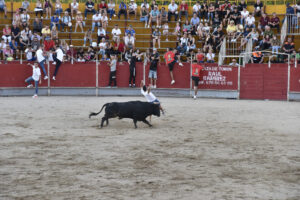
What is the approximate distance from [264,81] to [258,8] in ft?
21.2

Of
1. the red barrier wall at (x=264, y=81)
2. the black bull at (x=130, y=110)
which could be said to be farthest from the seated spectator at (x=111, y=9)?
the black bull at (x=130, y=110)

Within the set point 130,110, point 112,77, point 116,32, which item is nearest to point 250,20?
point 116,32

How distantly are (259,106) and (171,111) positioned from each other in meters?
4.20

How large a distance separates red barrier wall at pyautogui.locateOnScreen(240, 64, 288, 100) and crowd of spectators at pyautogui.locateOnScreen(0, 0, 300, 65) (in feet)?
4.89

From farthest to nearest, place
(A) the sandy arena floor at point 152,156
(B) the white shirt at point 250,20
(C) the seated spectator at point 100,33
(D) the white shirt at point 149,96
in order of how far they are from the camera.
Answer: (C) the seated spectator at point 100,33
(B) the white shirt at point 250,20
(D) the white shirt at point 149,96
(A) the sandy arena floor at point 152,156

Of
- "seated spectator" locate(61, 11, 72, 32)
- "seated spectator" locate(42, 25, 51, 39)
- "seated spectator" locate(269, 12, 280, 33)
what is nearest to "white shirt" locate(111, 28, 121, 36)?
"seated spectator" locate(61, 11, 72, 32)

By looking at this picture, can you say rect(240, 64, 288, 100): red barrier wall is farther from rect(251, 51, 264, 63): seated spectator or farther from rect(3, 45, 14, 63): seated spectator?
rect(3, 45, 14, 63): seated spectator

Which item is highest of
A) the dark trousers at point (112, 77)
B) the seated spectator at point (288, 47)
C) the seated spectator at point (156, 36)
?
the seated spectator at point (156, 36)

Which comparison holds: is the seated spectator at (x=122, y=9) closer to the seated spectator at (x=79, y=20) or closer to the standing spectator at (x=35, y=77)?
the seated spectator at (x=79, y=20)

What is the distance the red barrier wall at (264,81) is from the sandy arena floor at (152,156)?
532 cm

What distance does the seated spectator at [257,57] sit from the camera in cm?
2323

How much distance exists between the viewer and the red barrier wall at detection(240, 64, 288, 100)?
21766mm

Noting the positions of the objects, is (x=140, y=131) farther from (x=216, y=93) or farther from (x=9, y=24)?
(x=9, y=24)

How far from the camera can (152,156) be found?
31.4 feet
